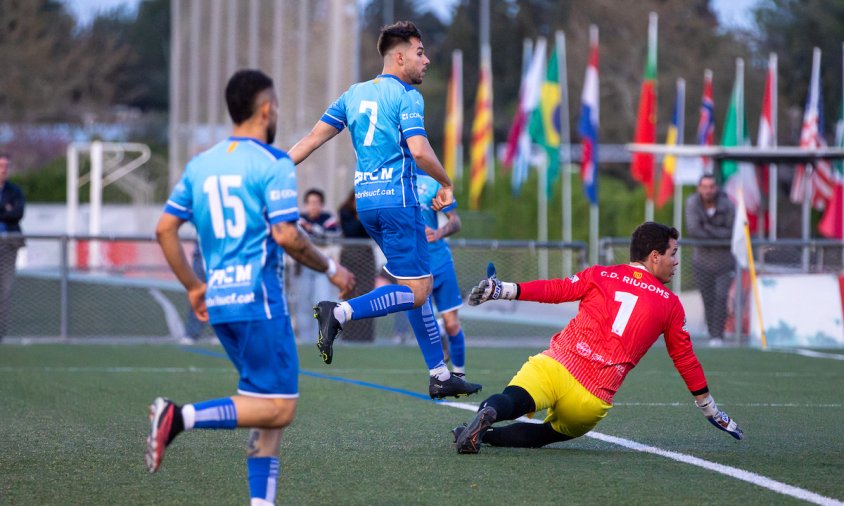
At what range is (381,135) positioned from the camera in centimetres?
754

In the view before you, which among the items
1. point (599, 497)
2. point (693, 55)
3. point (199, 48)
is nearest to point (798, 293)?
point (599, 497)

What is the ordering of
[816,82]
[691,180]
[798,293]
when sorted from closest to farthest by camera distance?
[798,293]
[816,82]
[691,180]

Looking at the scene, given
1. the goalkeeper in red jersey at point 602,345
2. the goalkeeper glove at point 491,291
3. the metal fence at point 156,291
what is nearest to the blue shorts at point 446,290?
the goalkeeper in red jersey at point 602,345

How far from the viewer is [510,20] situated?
6744 cm

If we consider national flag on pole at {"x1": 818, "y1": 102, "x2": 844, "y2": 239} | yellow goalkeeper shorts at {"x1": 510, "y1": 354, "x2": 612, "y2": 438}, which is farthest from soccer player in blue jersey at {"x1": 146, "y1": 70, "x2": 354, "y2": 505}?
national flag on pole at {"x1": 818, "y1": 102, "x2": 844, "y2": 239}

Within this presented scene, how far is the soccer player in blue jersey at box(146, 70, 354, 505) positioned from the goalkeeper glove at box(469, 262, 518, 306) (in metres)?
1.45

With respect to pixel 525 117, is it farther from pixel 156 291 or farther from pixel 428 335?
pixel 428 335

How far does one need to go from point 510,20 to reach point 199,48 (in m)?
40.6

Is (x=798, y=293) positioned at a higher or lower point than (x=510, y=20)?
lower

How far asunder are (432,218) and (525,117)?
20942 millimetres

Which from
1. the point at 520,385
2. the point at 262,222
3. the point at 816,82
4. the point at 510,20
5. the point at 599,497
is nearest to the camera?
the point at 262,222

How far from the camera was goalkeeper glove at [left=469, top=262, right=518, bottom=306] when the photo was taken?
20.9 ft

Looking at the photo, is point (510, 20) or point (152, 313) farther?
point (510, 20)

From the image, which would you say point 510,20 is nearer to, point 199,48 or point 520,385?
point 199,48
